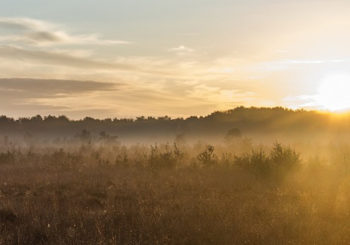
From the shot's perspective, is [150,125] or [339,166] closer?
[339,166]

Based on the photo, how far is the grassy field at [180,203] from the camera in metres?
7.16

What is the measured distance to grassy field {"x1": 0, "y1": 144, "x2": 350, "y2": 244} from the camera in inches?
282

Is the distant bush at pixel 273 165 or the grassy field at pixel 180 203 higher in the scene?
the distant bush at pixel 273 165

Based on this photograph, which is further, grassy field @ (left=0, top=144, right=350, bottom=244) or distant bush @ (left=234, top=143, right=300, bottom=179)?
distant bush @ (left=234, top=143, right=300, bottom=179)

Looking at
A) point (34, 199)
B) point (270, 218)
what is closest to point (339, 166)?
point (270, 218)

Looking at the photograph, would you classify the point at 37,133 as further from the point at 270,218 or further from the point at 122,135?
the point at 270,218

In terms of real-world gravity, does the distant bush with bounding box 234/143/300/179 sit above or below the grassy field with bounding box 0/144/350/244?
above

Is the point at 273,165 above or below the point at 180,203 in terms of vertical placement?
above

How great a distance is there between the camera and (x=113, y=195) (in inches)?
430

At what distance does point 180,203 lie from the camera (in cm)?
949

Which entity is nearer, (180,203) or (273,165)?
(180,203)

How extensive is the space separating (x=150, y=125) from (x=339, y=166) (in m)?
44.7

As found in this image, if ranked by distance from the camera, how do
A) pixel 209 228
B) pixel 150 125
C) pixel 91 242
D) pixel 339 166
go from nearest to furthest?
pixel 91 242 → pixel 209 228 → pixel 339 166 → pixel 150 125

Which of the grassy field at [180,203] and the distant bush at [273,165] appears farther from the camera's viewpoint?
the distant bush at [273,165]
